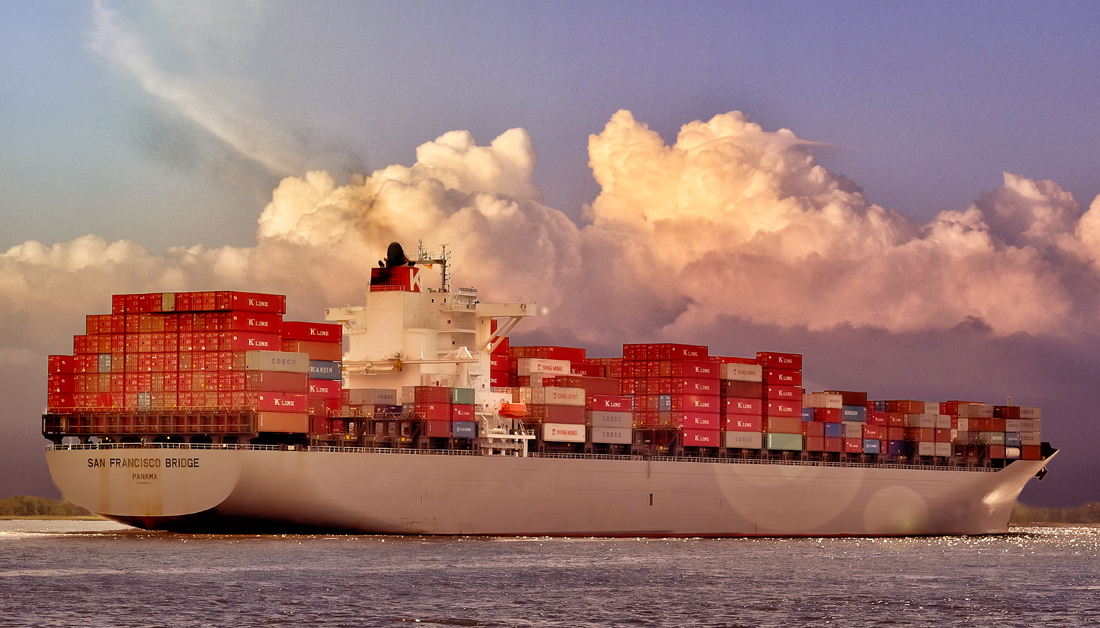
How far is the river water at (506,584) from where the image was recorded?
155 feet

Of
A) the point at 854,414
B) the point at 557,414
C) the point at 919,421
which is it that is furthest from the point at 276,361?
the point at 919,421

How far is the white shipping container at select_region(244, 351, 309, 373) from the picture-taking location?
70.4m

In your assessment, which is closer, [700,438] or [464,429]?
[464,429]

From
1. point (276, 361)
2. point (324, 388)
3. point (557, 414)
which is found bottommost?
point (557, 414)

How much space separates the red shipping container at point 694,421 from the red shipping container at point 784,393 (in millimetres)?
5245

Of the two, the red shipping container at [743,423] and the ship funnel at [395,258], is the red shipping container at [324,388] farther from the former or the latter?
the red shipping container at [743,423]

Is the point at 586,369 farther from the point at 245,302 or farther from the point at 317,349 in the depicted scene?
the point at 245,302

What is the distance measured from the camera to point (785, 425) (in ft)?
304

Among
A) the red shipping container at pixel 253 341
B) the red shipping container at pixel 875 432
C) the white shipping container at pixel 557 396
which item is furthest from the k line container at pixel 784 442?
the red shipping container at pixel 253 341

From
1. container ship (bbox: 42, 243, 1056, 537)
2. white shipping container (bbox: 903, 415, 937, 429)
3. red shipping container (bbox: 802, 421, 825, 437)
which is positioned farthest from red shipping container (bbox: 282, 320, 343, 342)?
white shipping container (bbox: 903, 415, 937, 429)

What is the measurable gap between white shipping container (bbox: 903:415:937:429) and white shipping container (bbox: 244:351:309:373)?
4574cm

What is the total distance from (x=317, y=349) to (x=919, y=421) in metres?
43.8

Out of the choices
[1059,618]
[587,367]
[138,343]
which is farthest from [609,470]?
[1059,618]

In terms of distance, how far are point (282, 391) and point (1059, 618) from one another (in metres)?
Answer: 36.3
